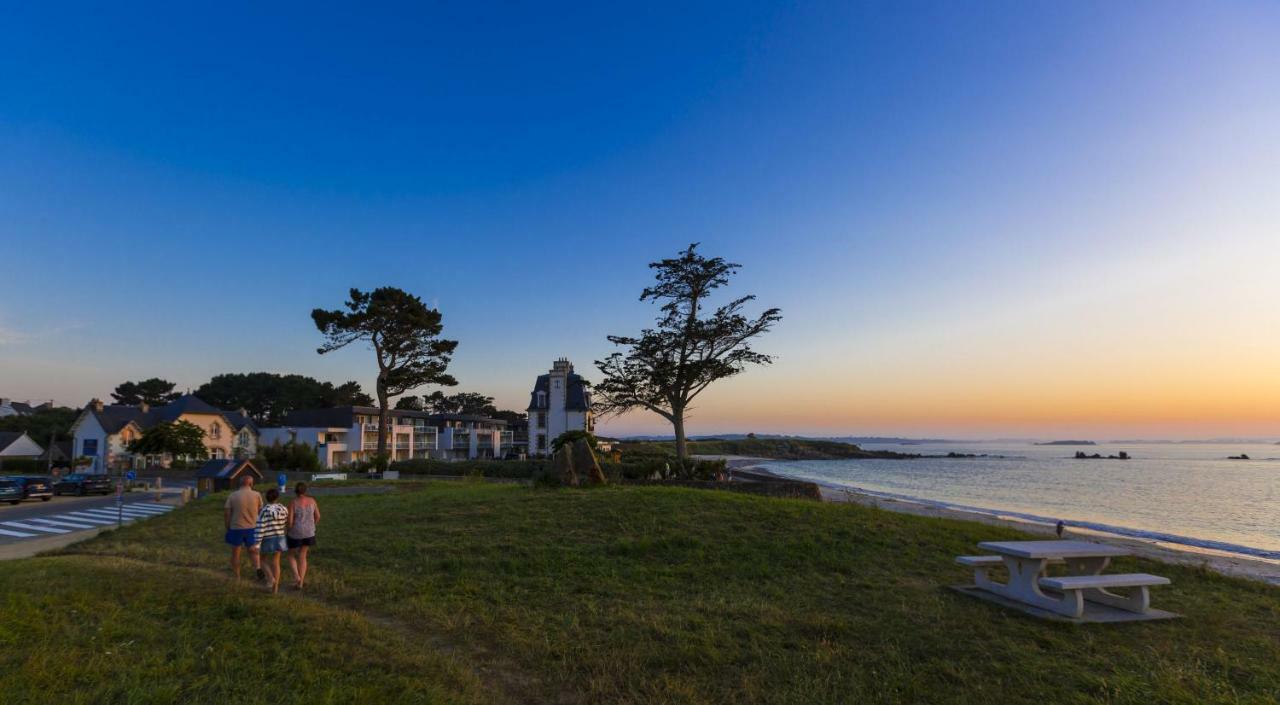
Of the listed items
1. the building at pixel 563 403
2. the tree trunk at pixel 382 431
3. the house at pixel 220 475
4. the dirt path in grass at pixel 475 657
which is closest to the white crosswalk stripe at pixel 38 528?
the house at pixel 220 475

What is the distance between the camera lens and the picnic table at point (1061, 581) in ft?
23.0

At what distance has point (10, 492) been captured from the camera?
26.9 meters

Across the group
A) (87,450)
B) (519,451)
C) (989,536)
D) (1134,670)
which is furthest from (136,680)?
(519,451)

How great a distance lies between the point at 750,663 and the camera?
556 centimetres

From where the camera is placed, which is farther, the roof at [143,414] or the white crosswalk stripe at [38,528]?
the roof at [143,414]

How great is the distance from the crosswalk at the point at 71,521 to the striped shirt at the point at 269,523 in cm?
1249

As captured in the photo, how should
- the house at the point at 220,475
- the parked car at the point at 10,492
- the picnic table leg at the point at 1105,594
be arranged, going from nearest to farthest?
the picnic table leg at the point at 1105,594 → the parked car at the point at 10,492 → the house at the point at 220,475

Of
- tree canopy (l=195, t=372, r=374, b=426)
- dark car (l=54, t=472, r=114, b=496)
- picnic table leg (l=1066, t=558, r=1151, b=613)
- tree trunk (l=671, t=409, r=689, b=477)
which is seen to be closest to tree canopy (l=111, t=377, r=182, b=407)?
tree canopy (l=195, t=372, r=374, b=426)

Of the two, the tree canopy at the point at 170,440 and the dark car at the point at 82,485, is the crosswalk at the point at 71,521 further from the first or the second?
the tree canopy at the point at 170,440

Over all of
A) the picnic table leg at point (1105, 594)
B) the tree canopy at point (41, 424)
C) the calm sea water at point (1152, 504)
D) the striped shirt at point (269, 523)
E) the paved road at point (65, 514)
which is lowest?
the calm sea water at point (1152, 504)

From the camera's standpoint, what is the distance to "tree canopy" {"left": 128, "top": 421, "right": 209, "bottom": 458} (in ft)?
142

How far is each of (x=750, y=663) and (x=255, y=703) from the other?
159 inches

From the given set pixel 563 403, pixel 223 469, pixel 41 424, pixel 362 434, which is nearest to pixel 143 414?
pixel 362 434

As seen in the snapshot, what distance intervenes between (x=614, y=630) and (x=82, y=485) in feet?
129
